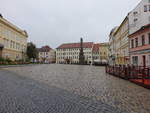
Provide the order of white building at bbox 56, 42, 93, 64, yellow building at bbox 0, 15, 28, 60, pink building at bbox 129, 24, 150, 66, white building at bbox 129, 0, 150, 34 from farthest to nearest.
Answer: white building at bbox 56, 42, 93, 64 < yellow building at bbox 0, 15, 28, 60 < white building at bbox 129, 0, 150, 34 < pink building at bbox 129, 24, 150, 66

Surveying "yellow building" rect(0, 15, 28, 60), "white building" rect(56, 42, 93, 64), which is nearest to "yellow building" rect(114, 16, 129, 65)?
"yellow building" rect(0, 15, 28, 60)

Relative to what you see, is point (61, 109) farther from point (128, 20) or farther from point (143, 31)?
point (128, 20)

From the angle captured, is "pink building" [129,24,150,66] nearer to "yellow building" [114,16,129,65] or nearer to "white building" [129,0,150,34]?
"white building" [129,0,150,34]

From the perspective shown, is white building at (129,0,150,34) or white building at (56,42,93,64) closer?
white building at (129,0,150,34)

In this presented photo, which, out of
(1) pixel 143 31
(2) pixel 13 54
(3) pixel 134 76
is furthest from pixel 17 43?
(3) pixel 134 76

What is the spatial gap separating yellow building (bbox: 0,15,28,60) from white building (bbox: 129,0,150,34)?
34.8m

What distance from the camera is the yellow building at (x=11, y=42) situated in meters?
40.8

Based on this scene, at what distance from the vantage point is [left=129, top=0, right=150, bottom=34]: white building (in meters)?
28.6

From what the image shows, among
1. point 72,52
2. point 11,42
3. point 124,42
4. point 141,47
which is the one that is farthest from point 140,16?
point 72,52

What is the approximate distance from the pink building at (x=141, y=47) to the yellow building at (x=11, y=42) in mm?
34488

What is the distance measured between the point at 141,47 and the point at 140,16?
400 inches

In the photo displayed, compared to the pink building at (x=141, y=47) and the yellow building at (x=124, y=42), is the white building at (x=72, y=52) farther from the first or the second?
the pink building at (x=141, y=47)

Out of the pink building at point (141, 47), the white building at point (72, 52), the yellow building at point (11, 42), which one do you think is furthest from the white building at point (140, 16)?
the white building at point (72, 52)

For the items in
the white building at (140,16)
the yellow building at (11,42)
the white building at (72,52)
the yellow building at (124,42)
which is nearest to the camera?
the white building at (140,16)
